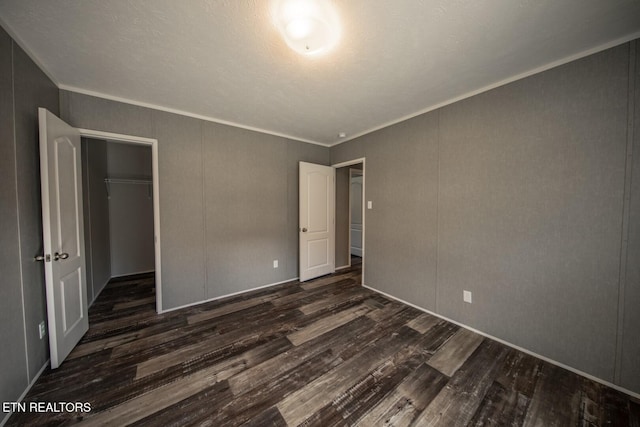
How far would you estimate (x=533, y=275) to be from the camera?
1.85 metres

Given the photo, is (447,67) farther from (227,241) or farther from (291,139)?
(227,241)

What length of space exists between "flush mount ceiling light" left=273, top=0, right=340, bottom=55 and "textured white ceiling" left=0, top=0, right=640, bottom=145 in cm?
8

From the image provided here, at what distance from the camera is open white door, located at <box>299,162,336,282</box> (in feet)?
11.8

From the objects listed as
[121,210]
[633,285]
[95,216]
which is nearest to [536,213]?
[633,285]

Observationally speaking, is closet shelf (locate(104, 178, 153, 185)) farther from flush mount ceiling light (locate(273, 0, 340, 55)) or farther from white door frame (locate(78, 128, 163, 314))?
flush mount ceiling light (locate(273, 0, 340, 55))

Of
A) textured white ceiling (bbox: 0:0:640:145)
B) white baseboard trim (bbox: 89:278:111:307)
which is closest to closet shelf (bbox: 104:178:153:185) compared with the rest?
white baseboard trim (bbox: 89:278:111:307)

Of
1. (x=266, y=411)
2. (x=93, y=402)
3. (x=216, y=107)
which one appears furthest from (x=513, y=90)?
(x=93, y=402)

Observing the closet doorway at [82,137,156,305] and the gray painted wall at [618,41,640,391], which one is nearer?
the gray painted wall at [618,41,640,391]

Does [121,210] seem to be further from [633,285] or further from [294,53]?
[633,285]

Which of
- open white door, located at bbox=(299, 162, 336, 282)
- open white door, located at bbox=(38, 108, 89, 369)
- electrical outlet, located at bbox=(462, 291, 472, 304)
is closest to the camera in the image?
open white door, located at bbox=(38, 108, 89, 369)

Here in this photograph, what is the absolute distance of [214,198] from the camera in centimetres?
291

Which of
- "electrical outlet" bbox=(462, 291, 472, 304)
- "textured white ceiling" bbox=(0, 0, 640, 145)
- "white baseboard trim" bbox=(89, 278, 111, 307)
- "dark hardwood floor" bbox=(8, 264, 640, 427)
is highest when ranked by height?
"textured white ceiling" bbox=(0, 0, 640, 145)

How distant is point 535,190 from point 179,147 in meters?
3.78

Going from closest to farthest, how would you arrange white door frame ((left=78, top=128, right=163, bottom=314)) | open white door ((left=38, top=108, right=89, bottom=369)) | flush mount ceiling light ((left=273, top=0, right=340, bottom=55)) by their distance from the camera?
flush mount ceiling light ((left=273, top=0, right=340, bottom=55)) → open white door ((left=38, top=108, right=89, bottom=369)) → white door frame ((left=78, top=128, right=163, bottom=314))
